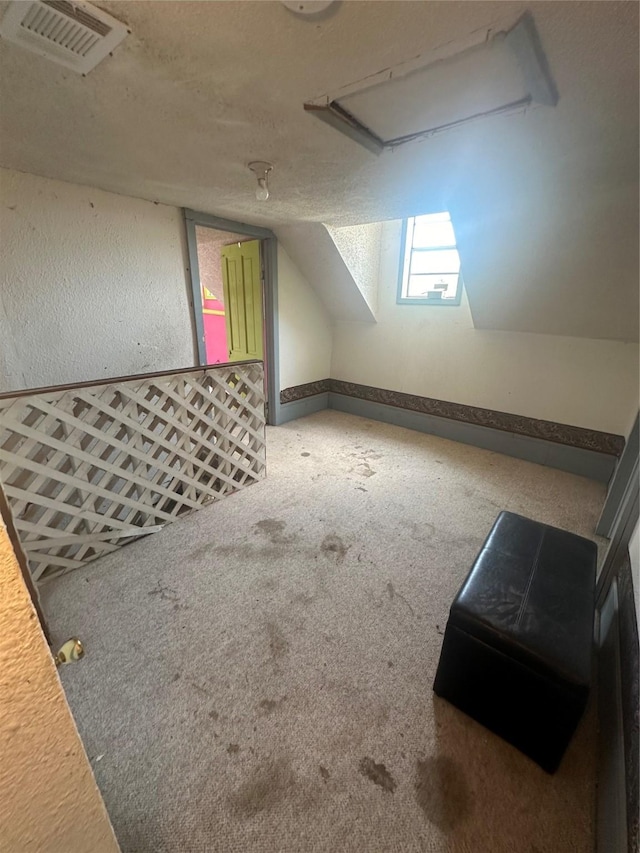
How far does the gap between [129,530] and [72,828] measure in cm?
164

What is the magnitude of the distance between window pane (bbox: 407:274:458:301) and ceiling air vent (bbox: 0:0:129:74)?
305cm

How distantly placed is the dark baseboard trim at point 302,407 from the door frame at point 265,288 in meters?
0.09

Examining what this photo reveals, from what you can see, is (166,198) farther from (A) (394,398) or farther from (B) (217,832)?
(B) (217,832)

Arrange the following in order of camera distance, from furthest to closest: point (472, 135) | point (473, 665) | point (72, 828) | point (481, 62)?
1. point (472, 135)
2. point (473, 665)
3. point (481, 62)
4. point (72, 828)

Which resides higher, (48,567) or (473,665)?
(473,665)

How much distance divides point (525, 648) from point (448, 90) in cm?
175

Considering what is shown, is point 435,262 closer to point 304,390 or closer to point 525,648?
point 304,390

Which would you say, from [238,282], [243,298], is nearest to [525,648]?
[243,298]

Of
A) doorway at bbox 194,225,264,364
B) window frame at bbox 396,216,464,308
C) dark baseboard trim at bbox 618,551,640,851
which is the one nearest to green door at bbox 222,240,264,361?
doorway at bbox 194,225,264,364

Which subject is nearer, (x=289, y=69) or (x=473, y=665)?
(x=289, y=69)

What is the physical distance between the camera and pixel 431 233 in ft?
Answer: 11.0

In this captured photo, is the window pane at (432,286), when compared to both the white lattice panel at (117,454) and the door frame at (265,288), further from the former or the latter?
the white lattice panel at (117,454)

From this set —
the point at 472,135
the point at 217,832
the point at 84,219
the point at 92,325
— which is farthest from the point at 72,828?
the point at 84,219

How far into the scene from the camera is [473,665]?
3.84 feet
